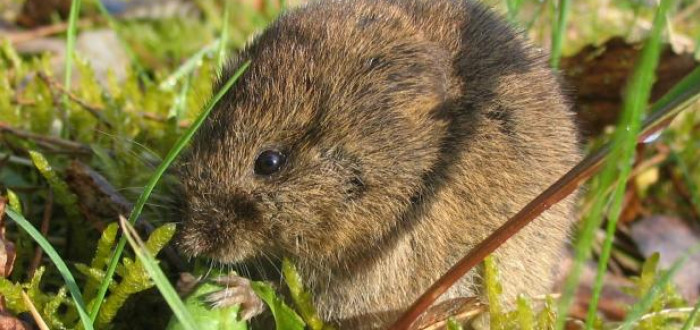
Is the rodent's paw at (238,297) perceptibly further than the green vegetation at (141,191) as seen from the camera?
Yes

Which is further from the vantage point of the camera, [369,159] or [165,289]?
[369,159]

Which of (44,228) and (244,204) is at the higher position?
(44,228)

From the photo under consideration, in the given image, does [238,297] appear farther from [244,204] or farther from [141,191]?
[141,191]

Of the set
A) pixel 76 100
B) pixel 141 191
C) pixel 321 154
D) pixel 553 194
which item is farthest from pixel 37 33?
pixel 553 194

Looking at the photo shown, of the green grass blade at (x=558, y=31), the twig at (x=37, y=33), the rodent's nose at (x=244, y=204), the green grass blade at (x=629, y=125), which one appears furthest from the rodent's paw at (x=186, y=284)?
the twig at (x=37, y=33)

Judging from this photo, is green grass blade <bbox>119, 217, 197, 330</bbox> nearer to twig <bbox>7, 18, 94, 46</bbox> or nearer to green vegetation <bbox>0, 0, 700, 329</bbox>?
green vegetation <bbox>0, 0, 700, 329</bbox>

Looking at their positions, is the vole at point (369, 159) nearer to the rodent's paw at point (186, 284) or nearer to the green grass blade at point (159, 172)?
the rodent's paw at point (186, 284)

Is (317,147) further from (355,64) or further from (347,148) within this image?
(355,64)
